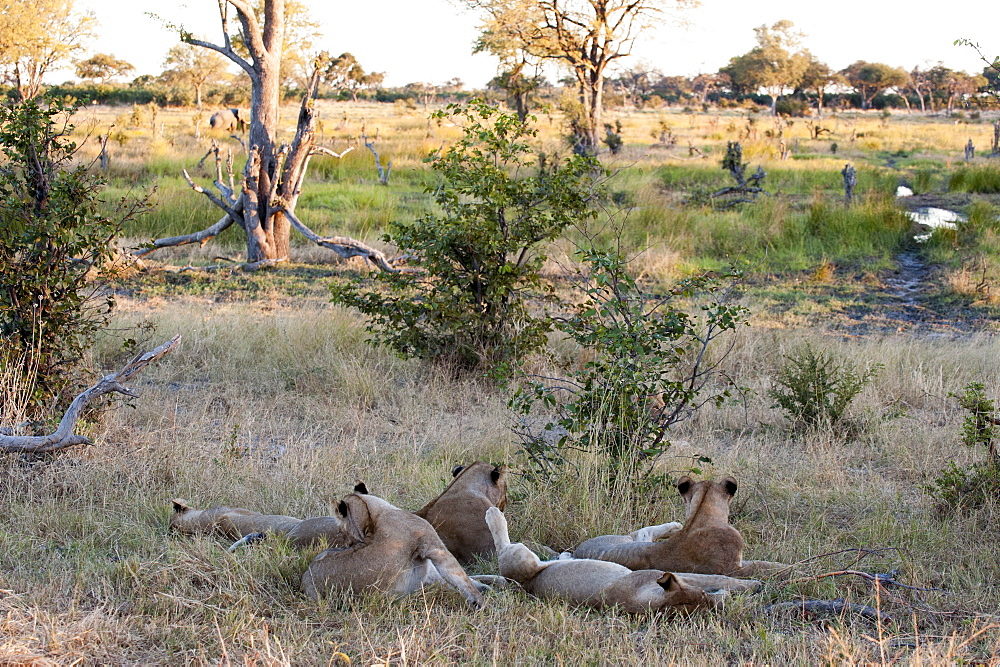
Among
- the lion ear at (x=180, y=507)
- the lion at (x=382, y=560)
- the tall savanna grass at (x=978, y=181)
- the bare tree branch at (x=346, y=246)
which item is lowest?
the lion ear at (x=180, y=507)

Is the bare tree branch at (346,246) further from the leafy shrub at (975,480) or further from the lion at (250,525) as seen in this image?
the leafy shrub at (975,480)

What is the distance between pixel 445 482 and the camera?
4840 mm

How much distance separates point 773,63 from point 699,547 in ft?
154

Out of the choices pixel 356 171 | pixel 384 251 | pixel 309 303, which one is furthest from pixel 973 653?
pixel 356 171

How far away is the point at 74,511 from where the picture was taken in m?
4.33

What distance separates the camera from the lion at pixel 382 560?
3316mm

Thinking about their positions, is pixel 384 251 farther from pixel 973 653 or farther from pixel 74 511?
pixel 973 653

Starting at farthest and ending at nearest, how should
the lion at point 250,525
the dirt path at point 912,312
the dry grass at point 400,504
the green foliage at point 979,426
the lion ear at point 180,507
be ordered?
1. the dirt path at point 912,312
2. the green foliage at point 979,426
3. the lion ear at point 180,507
4. the lion at point 250,525
5. the dry grass at point 400,504

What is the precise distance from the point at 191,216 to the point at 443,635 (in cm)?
1308

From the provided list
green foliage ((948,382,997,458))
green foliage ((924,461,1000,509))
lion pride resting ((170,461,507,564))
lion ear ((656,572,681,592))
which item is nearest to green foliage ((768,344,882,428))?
green foliage ((948,382,997,458))

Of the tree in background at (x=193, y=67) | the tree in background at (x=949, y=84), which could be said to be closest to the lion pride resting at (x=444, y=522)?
the tree in background at (x=193, y=67)

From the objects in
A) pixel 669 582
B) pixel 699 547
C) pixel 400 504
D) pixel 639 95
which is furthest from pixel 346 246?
pixel 639 95

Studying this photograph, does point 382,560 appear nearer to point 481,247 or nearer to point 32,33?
point 481,247

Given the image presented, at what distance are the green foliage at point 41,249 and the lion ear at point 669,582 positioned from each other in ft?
12.9
